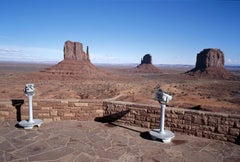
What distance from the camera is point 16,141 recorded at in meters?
4.64

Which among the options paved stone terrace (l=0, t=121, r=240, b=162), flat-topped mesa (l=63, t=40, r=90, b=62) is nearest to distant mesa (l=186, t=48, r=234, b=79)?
flat-topped mesa (l=63, t=40, r=90, b=62)

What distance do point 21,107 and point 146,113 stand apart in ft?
13.8

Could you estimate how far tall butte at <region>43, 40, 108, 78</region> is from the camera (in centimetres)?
5061

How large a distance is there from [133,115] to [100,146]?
180cm

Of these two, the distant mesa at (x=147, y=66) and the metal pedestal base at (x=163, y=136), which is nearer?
the metal pedestal base at (x=163, y=136)

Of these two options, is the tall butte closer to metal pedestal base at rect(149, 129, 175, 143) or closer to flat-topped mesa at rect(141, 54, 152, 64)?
metal pedestal base at rect(149, 129, 175, 143)

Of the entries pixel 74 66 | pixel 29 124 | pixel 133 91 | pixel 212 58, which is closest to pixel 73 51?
pixel 74 66

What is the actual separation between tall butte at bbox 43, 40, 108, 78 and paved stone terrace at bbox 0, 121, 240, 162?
44.2 m

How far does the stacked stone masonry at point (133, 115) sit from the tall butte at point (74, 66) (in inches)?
1692

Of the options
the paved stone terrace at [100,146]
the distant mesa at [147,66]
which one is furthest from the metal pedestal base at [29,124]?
the distant mesa at [147,66]

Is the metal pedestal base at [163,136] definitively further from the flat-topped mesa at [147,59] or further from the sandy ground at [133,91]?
the flat-topped mesa at [147,59]

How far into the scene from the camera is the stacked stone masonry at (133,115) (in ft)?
16.5

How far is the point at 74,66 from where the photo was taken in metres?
56.2

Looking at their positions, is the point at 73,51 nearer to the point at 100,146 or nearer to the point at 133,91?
the point at 133,91
